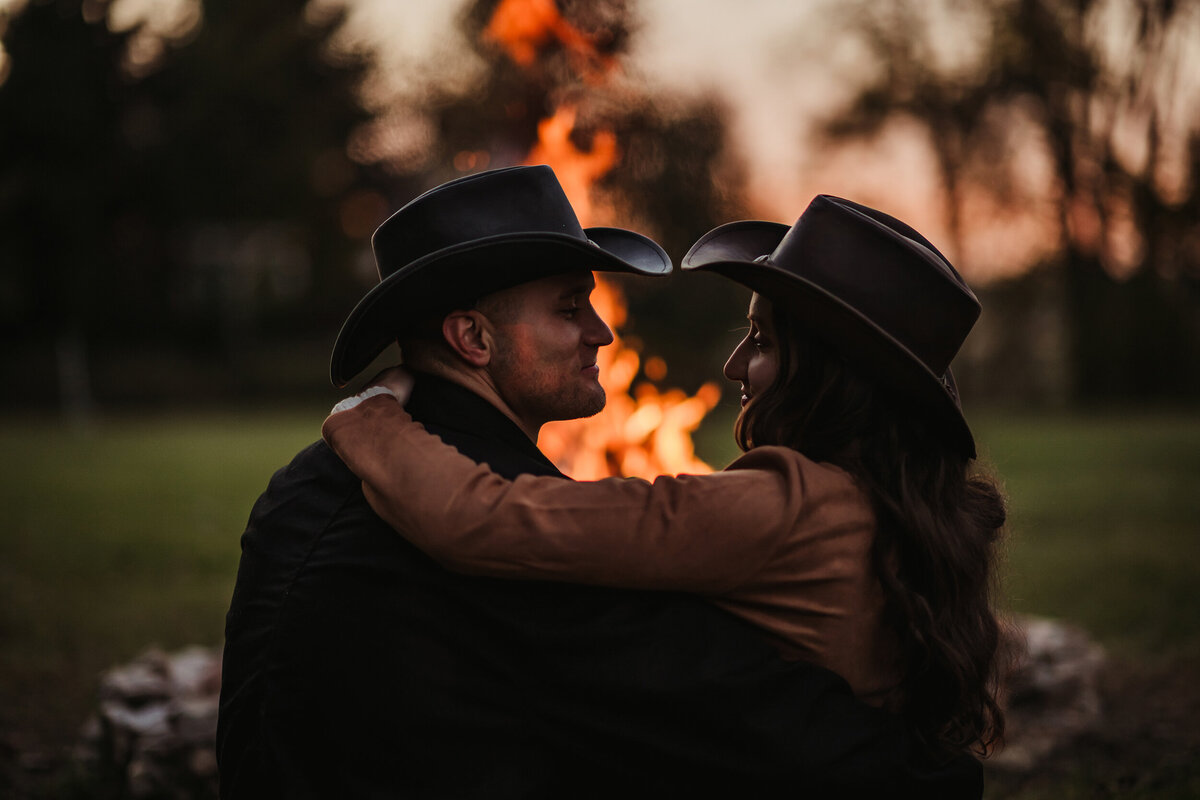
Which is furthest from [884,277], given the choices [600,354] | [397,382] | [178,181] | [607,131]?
[178,181]

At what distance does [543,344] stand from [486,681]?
887mm

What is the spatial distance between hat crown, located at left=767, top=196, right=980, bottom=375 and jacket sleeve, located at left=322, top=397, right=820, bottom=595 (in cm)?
48

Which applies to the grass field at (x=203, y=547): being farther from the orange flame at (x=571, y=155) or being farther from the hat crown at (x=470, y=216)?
the orange flame at (x=571, y=155)

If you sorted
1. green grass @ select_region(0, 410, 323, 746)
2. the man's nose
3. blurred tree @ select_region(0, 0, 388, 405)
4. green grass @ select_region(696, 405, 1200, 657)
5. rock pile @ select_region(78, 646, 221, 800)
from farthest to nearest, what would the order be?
blurred tree @ select_region(0, 0, 388, 405)
green grass @ select_region(696, 405, 1200, 657)
green grass @ select_region(0, 410, 323, 746)
rock pile @ select_region(78, 646, 221, 800)
the man's nose

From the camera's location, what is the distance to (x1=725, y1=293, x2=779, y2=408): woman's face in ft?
8.79

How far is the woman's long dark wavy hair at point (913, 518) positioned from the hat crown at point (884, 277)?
142 mm

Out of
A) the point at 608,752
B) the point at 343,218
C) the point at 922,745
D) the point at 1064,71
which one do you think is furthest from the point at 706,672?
the point at 343,218

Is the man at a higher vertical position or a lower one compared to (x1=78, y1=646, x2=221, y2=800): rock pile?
higher

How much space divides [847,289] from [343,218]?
118ft

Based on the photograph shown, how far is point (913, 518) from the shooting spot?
8.00 ft

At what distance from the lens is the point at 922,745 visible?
2.52 meters

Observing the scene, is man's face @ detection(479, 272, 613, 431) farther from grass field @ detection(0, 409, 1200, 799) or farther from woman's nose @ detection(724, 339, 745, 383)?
grass field @ detection(0, 409, 1200, 799)

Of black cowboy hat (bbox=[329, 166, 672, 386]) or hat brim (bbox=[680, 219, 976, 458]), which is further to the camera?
black cowboy hat (bbox=[329, 166, 672, 386])

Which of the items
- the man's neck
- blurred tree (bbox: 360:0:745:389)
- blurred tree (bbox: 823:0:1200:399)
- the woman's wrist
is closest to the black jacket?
the woman's wrist
